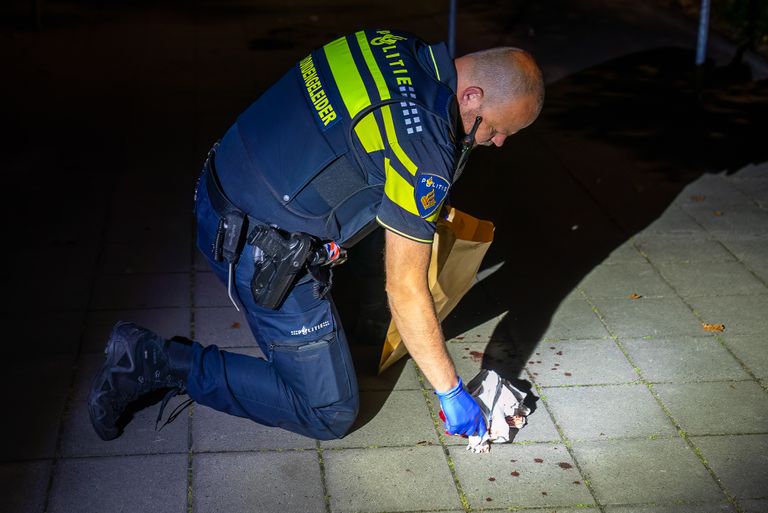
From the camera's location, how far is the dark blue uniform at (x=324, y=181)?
3150mm

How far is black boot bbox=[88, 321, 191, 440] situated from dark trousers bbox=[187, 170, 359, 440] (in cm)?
10

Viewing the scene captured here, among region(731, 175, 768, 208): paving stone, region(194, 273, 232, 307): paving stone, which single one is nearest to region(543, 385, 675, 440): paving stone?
region(194, 273, 232, 307): paving stone

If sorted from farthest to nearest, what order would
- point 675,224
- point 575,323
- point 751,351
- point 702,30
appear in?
point 702,30, point 675,224, point 575,323, point 751,351

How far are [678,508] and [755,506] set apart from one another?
0.27 metres

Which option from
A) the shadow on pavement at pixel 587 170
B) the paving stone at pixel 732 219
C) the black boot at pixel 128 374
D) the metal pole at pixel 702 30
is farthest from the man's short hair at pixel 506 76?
the metal pole at pixel 702 30

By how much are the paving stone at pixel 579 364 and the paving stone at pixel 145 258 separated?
6.19ft

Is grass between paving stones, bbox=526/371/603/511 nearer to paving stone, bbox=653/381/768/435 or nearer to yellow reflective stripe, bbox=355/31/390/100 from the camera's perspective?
paving stone, bbox=653/381/768/435

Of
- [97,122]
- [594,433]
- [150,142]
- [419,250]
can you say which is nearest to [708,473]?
[594,433]

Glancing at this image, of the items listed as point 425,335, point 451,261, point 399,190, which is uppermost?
point 399,190

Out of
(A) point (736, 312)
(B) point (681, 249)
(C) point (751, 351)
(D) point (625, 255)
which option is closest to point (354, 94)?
(C) point (751, 351)

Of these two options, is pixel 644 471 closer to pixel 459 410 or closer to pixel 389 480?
pixel 459 410

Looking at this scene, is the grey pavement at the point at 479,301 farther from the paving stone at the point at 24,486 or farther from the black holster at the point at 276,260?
the black holster at the point at 276,260

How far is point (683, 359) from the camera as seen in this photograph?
435cm

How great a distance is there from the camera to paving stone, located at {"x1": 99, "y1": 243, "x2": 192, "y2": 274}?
16.4ft
